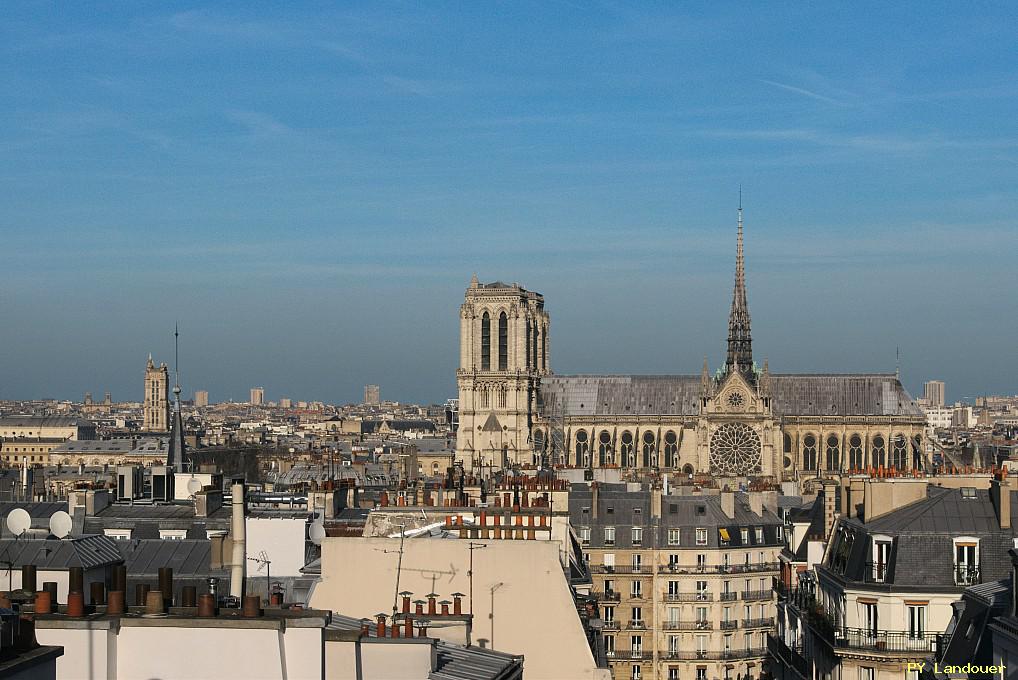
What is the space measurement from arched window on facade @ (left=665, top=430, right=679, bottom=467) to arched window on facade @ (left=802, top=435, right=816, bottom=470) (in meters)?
8.76

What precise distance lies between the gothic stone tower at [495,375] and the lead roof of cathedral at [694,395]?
5513mm

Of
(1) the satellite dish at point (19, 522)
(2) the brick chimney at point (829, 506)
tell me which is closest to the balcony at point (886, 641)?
(2) the brick chimney at point (829, 506)

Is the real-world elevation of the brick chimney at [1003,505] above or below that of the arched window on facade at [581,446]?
above

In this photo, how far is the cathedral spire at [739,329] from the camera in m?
144

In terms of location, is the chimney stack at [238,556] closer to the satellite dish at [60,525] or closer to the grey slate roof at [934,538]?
the satellite dish at [60,525]

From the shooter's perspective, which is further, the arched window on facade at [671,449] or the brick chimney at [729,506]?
the arched window on facade at [671,449]

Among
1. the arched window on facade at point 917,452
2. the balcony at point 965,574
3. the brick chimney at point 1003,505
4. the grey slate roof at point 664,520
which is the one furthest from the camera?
the arched window on facade at point 917,452

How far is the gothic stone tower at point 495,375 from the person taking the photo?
13525cm

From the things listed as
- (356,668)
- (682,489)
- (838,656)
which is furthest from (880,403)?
(356,668)

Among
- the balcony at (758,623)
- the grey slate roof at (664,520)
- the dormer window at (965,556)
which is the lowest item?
the balcony at (758,623)

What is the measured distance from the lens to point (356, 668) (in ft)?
50.9

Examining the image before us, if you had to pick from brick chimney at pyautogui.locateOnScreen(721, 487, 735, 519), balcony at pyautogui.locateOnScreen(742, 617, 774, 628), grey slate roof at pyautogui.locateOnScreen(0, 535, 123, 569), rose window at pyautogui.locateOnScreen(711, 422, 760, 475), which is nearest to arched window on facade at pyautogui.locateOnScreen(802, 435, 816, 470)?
rose window at pyautogui.locateOnScreen(711, 422, 760, 475)

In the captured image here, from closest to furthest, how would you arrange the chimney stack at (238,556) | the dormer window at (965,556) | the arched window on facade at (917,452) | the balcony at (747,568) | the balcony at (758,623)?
1. the chimney stack at (238,556)
2. the dormer window at (965,556)
3. the balcony at (758,623)
4. the balcony at (747,568)
5. the arched window on facade at (917,452)

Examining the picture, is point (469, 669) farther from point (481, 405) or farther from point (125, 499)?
point (481, 405)
